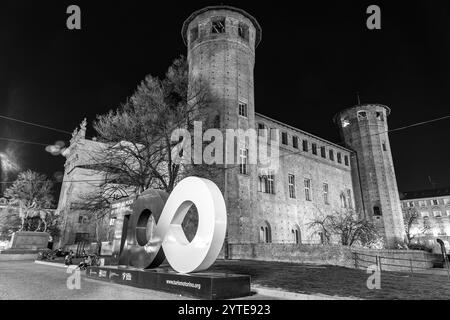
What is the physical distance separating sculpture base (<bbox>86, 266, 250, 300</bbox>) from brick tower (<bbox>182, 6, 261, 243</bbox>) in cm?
→ 1113

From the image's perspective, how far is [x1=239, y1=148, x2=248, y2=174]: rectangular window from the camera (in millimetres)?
21275

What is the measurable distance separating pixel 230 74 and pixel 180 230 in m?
17.0

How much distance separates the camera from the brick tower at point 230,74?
65.0 ft

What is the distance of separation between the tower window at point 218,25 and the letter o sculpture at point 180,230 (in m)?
19.1

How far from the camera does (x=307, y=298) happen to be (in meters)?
6.54

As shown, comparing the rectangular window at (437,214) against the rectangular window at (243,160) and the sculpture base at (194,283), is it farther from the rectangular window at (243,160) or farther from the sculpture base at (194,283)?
the sculpture base at (194,283)

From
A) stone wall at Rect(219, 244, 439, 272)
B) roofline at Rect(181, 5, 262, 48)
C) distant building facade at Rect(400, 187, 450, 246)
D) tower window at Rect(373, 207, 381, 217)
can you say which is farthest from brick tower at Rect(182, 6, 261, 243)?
distant building facade at Rect(400, 187, 450, 246)

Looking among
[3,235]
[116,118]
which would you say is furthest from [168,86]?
[3,235]

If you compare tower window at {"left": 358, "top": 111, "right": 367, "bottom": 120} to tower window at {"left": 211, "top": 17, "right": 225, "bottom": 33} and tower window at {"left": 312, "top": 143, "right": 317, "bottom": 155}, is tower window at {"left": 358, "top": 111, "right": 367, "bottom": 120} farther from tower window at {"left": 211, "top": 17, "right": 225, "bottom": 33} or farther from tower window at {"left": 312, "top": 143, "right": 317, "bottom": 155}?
tower window at {"left": 211, "top": 17, "right": 225, "bottom": 33}

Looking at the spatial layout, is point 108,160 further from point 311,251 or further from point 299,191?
point 299,191

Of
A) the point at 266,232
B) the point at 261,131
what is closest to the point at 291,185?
the point at 266,232

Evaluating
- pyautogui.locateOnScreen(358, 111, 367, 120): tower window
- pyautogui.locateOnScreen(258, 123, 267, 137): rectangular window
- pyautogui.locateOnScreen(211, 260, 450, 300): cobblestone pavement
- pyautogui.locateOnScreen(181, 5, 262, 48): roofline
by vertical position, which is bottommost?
pyautogui.locateOnScreen(211, 260, 450, 300): cobblestone pavement

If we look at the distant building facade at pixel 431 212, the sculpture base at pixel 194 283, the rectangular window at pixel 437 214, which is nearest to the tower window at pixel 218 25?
the sculpture base at pixel 194 283
